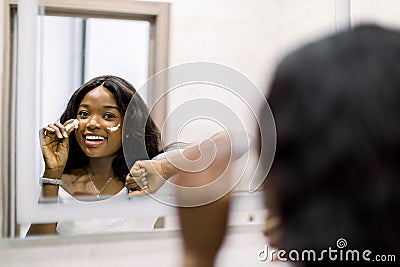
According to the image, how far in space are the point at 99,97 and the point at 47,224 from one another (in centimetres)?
23

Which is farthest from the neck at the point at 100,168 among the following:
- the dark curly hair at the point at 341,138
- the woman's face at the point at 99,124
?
the dark curly hair at the point at 341,138

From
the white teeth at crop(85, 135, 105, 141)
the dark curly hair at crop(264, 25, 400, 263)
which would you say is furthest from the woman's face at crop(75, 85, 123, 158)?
the dark curly hair at crop(264, 25, 400, 263)

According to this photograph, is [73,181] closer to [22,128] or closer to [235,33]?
[22,128]

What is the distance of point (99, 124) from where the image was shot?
793 millimetres

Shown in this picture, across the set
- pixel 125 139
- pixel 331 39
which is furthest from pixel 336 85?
pixel 125 139

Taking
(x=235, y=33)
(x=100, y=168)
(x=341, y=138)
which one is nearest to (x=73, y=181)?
(x=100, y=168)

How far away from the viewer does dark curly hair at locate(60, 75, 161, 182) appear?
0.78 meters

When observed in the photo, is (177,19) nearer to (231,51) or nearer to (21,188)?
(231,51)

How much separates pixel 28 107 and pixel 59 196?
0.15 metres

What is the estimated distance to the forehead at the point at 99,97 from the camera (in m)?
0.78

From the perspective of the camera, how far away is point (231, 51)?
→ 0.87 metres

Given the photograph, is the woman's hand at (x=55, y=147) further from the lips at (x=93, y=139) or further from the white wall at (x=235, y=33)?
the white wall at (x=235, y=33)

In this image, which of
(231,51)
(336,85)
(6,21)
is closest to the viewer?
(336,85)

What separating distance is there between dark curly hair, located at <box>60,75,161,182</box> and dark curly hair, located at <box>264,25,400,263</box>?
1.62ft
